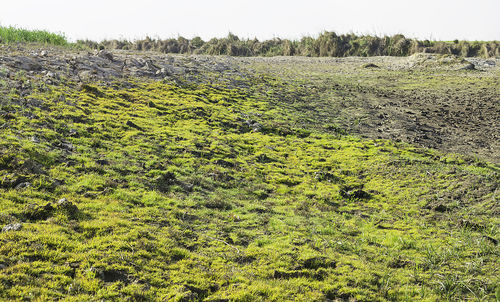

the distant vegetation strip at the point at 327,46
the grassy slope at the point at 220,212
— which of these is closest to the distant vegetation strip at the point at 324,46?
the distant vegetation strip at the point at 327,46

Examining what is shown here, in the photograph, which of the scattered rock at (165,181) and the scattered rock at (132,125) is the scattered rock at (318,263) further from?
the scattered rock at (132,125)

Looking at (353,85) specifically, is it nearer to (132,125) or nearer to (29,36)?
(132,125)

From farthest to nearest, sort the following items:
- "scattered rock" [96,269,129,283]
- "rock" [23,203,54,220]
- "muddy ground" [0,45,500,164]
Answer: "muddy ground" [0,45,500,164] < "rock" [23,203,54,220] < "scattered rock" [96,269,129,283]

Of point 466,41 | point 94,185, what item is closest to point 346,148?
point 94,185

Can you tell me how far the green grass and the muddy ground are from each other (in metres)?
4.05

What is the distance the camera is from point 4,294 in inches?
229

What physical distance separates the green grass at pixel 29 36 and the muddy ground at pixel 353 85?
405 centimetres

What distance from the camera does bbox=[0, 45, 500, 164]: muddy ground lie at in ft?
64.2

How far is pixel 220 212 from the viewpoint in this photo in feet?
36.9

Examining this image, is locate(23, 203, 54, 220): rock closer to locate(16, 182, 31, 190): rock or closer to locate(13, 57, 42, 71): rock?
locate(16, 182, 31, 190): rock

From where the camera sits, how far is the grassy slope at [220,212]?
738 centimetres

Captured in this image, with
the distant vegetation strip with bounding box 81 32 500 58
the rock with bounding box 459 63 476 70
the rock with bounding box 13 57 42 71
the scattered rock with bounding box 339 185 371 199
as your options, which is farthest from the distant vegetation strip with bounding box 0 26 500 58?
the scattered rock with bounding box 339 185 371 199

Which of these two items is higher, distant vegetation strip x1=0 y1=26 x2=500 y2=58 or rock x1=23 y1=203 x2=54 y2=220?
distant vegetation strip x1=0 y1=26 x2=500 y2=58

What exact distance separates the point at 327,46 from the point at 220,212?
149 feet
